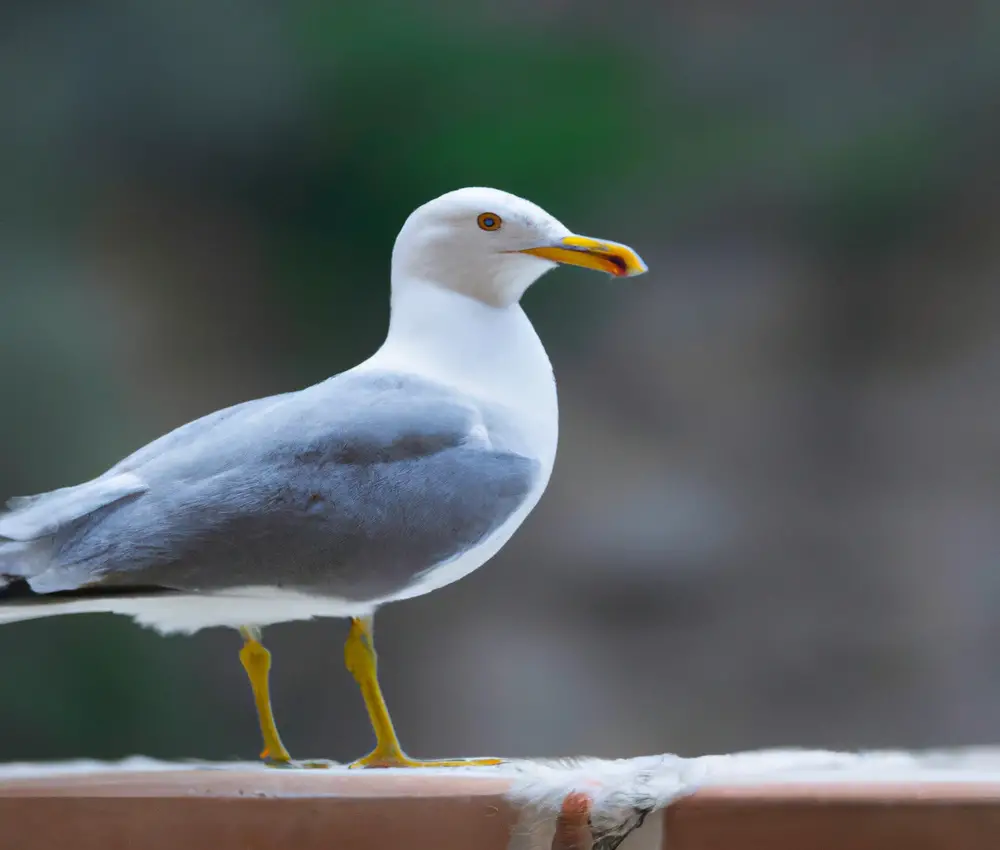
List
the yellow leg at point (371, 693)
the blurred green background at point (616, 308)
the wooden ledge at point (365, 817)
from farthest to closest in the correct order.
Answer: the blurred green background at point (616, 308) < the yellow leg at point (371, 693) < the wooden ledge at point (365, 817)

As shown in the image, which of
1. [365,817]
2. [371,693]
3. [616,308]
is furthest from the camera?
[616,308]

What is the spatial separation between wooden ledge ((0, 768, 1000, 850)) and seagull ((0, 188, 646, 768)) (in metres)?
0.10

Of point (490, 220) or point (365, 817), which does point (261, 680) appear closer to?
point (365, 817)

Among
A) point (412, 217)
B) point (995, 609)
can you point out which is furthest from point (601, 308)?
point (412, 217)

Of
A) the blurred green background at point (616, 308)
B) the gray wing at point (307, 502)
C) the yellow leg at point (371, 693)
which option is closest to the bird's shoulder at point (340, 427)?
the gray wing at point (307, 502)

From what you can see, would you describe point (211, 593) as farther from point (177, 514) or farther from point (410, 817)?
point (410, 817)

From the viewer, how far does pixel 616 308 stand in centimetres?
210

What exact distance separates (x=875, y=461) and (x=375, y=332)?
855 mm

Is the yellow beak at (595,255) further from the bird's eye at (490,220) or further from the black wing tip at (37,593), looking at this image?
the black wing tip at (37,593)

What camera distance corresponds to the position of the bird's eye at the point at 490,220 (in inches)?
29.3

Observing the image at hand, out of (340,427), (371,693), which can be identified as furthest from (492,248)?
(371,693)

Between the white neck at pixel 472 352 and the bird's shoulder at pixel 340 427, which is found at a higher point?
the white neck at pixel 472 352

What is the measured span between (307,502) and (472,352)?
0.49ft

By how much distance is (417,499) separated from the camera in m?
0.67
